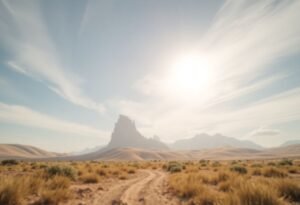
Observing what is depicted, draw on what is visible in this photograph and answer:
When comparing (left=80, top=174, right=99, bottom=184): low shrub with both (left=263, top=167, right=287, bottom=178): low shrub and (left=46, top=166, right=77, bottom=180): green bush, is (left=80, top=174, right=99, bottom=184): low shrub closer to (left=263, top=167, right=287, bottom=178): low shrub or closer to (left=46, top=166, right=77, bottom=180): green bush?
(left=46, top=166, right=77, bottom=180): green bush

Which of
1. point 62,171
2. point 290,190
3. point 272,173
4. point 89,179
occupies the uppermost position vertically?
point 62,171

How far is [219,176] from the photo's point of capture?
14461 mm

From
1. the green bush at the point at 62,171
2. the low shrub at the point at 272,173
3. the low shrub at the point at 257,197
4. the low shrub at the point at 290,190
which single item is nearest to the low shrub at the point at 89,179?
the green bush at the point at 62,171

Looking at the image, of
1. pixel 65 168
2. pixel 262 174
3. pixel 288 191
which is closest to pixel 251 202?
pixel 288 191

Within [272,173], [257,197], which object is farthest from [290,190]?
[272,173]

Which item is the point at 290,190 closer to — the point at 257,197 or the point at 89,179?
the point at 257,197

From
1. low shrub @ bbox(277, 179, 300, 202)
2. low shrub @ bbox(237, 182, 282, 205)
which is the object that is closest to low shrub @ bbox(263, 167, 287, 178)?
low shrub @ bbox(277, 179, 300, 202)

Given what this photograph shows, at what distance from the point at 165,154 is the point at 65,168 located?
161 meters

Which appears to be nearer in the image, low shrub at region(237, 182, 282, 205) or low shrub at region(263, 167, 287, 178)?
low shrub at region(237, 182, 282, 205)

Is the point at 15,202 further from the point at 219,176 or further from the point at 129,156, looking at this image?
the point at 129,156

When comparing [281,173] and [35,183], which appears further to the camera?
[281,173]

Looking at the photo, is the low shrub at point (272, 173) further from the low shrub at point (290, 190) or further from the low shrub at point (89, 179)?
the low shrub at point (89, 179)

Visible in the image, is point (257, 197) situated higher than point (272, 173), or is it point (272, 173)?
point (272, 173)

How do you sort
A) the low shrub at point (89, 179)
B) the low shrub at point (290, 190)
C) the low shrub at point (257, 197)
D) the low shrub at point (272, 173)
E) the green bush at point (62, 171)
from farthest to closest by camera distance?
the low shrub at point (272, 173) < the low shrub at point (89, 179) < the green bush at point (62, 171) < the low shrub at point (290, 190) < the low shrub at point (257, 197)
